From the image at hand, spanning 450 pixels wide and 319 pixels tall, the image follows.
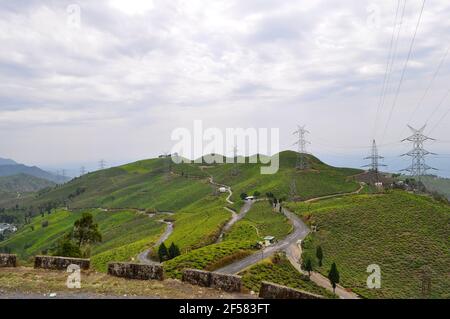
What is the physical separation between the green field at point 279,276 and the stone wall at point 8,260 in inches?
1215

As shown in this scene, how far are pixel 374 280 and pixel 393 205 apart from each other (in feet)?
120

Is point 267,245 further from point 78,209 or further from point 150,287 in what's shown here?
point 78,209

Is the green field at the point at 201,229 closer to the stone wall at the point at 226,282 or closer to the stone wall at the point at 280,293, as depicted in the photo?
the stone wall at the point at 226,282

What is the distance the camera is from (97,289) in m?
12.6

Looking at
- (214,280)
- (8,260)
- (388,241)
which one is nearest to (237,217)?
Answer: (388,241)

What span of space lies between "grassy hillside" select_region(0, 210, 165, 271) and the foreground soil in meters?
58.4

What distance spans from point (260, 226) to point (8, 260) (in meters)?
69.1

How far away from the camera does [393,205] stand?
8181 centimetres

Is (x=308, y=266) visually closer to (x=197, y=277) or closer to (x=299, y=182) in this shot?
(x=197, y=277)

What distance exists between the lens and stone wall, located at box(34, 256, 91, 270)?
49.5 feet

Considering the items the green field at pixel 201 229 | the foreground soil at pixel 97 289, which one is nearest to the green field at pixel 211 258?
the green field at pixel 201 229

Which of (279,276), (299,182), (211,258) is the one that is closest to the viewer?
(279,276)

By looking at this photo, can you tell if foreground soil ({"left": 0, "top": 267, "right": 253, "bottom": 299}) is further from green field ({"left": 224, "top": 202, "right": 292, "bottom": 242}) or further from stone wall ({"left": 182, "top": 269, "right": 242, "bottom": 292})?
green field ({"left": 224, "top": 202, "right": 292, "bottom": 242})
